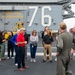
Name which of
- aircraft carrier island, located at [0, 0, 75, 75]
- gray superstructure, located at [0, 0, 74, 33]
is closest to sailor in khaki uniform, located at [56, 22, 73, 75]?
aircraft carrier island, located at [0, 0, 75, 75]

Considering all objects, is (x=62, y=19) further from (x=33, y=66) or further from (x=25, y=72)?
(x=25, y=72)

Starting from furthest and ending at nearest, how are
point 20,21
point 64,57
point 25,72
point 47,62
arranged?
point 20,21 < point 47,62 < point 25,72 < point 64,57

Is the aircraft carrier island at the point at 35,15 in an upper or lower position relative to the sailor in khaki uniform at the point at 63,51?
upper

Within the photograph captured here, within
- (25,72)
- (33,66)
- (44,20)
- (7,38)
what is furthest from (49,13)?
(25,72)

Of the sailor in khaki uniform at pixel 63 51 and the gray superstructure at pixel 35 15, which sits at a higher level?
the gray superstructure at pixel 35 15

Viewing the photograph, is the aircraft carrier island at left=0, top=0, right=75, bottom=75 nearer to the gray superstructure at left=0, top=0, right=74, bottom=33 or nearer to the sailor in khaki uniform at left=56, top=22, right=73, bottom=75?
the gray superstructure at left=0, top=0, right=74, bottom=33

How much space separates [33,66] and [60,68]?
199 inches

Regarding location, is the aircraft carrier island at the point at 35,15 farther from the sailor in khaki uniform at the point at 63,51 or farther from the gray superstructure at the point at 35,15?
the sailor in khaki uniform at the point at 63,51

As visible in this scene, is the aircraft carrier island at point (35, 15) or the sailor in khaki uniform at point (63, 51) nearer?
the sailor in khaki uniform at point (63, 51)

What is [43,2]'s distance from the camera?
2084 centimetres

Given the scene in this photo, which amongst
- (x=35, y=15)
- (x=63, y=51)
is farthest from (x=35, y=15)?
Answer: (x=63, y=51)

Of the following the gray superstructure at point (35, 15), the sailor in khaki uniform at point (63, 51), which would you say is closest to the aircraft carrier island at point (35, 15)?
the gray superstructure at point (35, 15)

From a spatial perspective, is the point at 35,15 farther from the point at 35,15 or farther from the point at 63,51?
the point at 63,51

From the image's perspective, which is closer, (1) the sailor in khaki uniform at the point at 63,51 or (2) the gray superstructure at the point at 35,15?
(1) the sailor in khaki uniform at the point at 63,51
